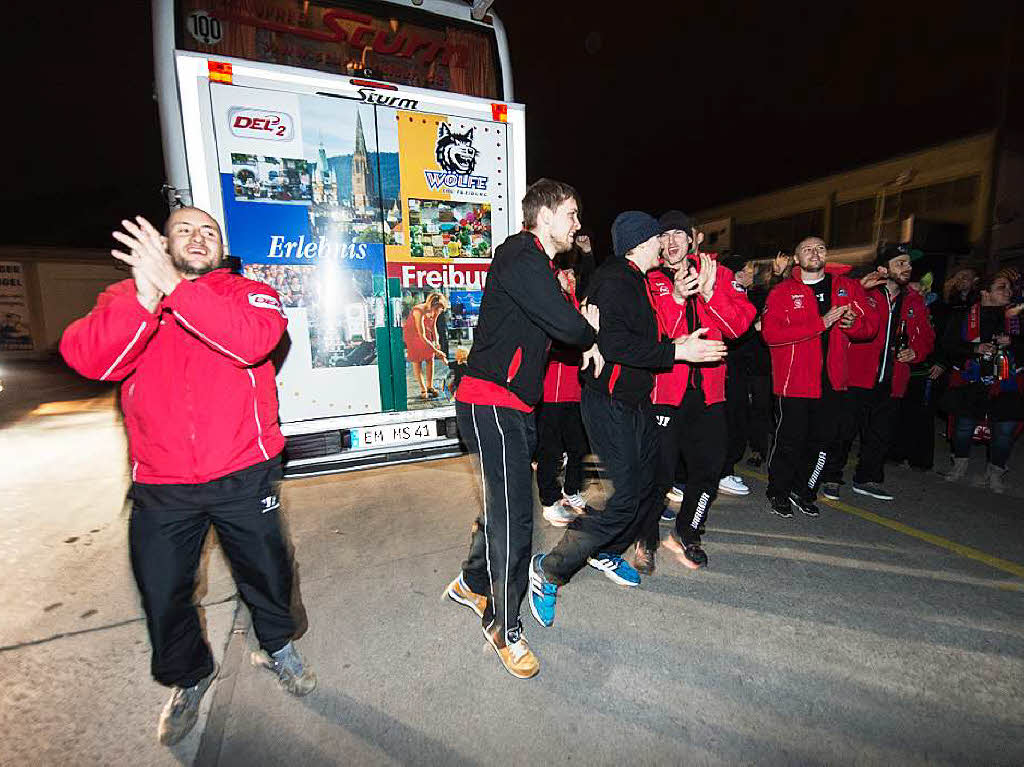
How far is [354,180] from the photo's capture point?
354 cm

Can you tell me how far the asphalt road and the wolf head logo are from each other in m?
2.79

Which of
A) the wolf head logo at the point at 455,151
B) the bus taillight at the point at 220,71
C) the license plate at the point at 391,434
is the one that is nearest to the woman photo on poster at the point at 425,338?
the license plate at the point at 391,434

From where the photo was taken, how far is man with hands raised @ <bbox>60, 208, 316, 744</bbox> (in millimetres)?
1831

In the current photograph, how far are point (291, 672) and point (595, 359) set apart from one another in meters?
2.09

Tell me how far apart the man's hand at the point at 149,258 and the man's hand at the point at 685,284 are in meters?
2.47

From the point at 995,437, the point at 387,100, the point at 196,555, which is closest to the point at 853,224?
the point at 995,437

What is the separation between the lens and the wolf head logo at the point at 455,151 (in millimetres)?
3725

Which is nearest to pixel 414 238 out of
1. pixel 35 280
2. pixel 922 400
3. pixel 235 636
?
pixel 235 636

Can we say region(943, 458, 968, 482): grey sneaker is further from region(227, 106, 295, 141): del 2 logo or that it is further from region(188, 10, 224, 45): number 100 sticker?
region(188, 10, 224, 45): number 100 sticker

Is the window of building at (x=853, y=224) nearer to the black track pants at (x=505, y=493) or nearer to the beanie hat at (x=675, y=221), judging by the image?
the beanie hat at (x=675, y=221)

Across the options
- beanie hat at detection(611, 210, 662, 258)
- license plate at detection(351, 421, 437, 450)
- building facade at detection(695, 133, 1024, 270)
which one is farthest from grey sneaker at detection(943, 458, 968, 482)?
building facade at detection(695, 133, 1024, 270)

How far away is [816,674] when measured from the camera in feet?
7.92

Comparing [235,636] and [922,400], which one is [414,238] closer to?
[235,636]

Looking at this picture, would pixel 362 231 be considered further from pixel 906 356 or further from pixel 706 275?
pixel 906 356
